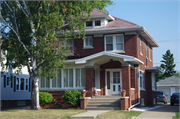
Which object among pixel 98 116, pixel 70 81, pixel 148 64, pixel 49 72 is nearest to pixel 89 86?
pixel 70 81

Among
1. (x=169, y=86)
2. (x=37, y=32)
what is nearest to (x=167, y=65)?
(x=169, y=86)

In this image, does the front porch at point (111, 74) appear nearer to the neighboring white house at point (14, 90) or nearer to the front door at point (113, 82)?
the front door at point (113, 82)

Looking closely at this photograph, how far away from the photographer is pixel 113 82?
73.9ft

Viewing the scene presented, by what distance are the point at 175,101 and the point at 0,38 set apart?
18360 mm

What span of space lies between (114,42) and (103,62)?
1.98 meters

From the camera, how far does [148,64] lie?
2759 centimetres

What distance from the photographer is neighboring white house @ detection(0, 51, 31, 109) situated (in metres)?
26.6

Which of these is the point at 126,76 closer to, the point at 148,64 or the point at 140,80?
the point at 140,80

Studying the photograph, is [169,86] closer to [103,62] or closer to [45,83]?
[103,62]

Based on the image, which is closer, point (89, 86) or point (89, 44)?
point (89, 86)

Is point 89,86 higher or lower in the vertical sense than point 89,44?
lower

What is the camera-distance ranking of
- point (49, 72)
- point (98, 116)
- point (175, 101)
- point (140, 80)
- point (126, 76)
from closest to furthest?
point (98, 116) → point (49, 72) → point (126, 76) → point (140, 80) → point (175, 101)

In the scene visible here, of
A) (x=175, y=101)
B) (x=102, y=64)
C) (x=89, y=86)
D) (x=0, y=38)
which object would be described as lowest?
(x=175, y=101)

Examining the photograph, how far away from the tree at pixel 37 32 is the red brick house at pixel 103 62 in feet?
10.3
